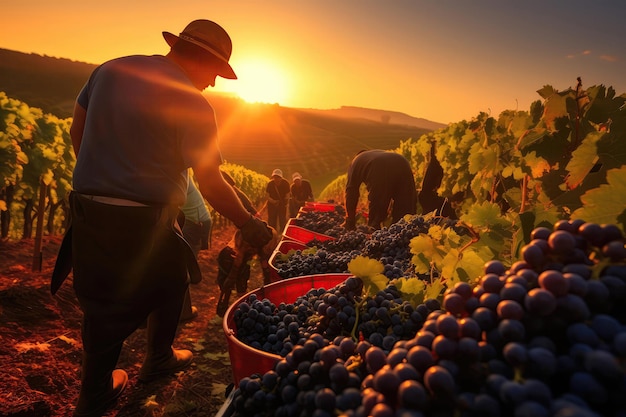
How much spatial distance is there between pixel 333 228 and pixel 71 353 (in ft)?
10.9

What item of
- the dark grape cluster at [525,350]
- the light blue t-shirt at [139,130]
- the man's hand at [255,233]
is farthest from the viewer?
the man's hand at [255,233]

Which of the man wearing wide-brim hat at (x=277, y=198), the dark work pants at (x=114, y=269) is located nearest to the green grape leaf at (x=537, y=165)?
the dark work pants at (x=114, y=269)

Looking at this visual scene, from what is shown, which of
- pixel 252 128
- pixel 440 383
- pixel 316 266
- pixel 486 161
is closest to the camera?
pixel 440 383

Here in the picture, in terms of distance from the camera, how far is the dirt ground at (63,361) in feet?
10.4

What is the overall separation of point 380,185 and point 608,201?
4.31 m

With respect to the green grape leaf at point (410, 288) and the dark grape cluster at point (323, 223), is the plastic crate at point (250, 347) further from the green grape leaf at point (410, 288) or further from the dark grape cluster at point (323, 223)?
the dark grape cluster at point (323, 223)

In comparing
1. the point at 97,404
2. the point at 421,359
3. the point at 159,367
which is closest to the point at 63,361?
the point at 159,367

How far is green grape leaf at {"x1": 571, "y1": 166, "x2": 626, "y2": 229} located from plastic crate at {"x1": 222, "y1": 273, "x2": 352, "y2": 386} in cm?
101

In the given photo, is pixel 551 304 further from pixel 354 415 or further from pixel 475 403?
pixel 354 415

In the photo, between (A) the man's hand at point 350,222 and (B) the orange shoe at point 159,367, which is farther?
(A) the man's hand at point 350,222

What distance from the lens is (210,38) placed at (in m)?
2.56

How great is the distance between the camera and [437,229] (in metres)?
1.92

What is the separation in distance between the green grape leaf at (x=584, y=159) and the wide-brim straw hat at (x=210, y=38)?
2.14 m

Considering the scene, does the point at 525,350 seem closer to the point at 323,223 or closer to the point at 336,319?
the point at 336,319
